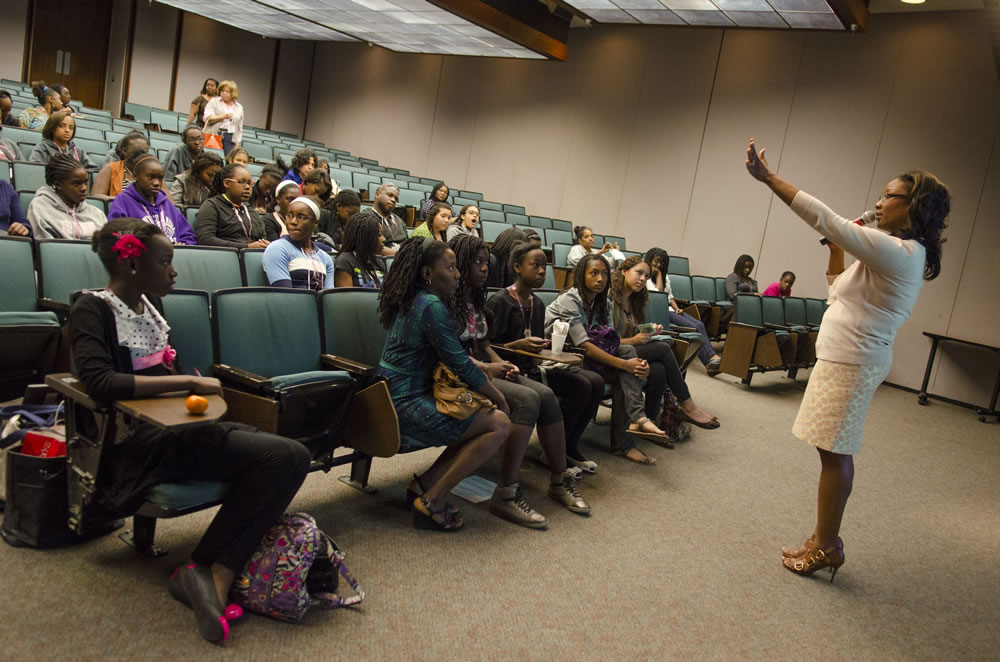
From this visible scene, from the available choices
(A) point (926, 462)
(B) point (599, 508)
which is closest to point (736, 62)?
(A) point (926, 462)

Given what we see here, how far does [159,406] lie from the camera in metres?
1.93

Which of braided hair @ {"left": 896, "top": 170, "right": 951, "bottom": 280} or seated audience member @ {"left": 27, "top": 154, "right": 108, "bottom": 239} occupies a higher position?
braided hair @ {"left": 896, "top": 170, "right": 951, "bottom": 280}

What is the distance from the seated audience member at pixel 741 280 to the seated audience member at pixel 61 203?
22.9 feet

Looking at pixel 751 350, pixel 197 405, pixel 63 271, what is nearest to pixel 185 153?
pixel 63 271

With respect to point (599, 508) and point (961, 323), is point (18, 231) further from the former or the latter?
point (961, 323)

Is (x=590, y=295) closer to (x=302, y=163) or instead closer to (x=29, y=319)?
(x=29, y=319)

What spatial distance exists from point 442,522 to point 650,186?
930 cm

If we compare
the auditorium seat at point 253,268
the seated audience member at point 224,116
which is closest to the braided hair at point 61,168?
the auditorium seat at point 253,268

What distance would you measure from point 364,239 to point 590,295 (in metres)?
1.28

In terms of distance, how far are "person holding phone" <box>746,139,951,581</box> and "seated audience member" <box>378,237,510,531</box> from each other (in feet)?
4.09

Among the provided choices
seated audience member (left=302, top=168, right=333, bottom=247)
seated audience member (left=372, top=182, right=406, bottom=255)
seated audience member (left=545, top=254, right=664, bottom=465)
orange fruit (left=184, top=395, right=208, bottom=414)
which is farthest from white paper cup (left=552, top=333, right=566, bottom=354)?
seated audience member (left=302, top=168, right=333, bottom=247)

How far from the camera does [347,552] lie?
263 centimetres

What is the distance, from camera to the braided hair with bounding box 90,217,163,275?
2.10 meters

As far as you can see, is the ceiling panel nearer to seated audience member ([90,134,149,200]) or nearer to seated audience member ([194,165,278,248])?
seated audience member ([194,165,278,248])
